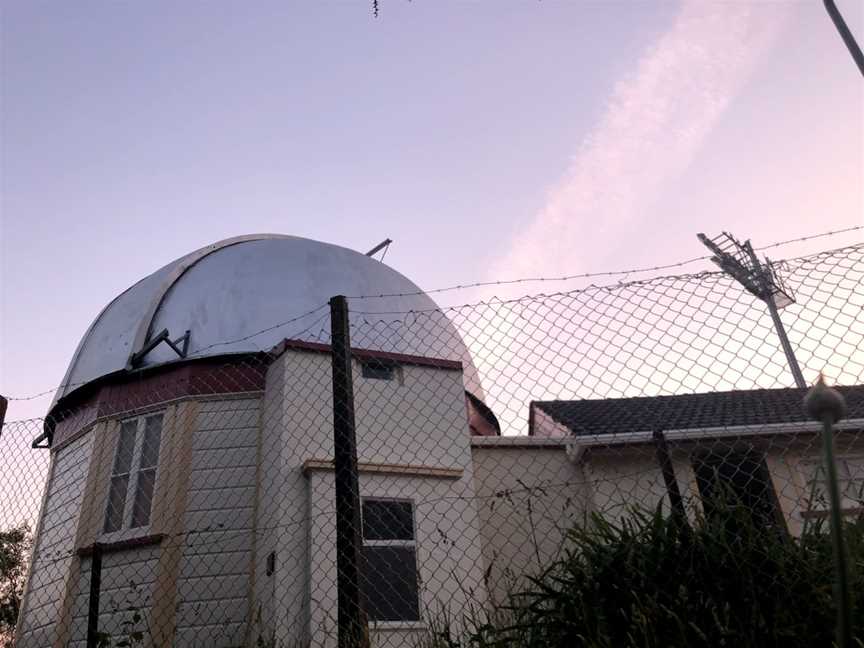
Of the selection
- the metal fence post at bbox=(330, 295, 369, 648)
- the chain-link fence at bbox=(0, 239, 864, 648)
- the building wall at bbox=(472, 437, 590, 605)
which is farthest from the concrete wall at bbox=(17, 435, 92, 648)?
the metal fence post at bbox=(330, 295, 369, 648)

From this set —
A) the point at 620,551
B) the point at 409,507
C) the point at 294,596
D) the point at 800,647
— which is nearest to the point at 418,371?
the point at 409,507

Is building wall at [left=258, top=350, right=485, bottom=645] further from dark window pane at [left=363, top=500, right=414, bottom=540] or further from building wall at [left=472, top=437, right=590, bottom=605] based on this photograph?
building wall at [left=472, top=437, right=590, bottom=605]

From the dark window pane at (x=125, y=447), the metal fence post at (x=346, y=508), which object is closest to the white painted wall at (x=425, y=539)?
the dark window pane at (x=125, y=447)

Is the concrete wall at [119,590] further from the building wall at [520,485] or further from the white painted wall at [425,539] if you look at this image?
the building wall at [520,485]

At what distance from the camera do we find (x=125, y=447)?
9625mm

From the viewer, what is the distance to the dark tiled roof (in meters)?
10.1

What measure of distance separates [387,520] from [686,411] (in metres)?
5.81

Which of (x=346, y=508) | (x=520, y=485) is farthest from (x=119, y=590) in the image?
(x=346, y=508)

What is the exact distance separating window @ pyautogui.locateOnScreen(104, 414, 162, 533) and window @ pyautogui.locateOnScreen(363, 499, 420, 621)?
2975 millimetres

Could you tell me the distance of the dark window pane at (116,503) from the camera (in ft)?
29.8

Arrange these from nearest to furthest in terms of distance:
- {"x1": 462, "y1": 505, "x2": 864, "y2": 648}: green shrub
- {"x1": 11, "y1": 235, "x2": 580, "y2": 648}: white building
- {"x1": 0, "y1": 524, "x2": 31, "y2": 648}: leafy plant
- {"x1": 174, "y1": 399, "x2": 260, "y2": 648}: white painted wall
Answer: {"x1": 462, "y1": 505, "x2": 864, "y2": 648}: green shrub → {"x1": 11, "y1": 235, "x2": 580, "y2": 648}: white building → {"x1": 174, "y1": 399, "x2": 260, "y2": 648}: white painted wall → {"x1": 0, "y1": 524, "x2": 31, "y2": 648}: leafy plant

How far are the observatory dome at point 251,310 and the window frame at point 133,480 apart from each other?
0.80 m

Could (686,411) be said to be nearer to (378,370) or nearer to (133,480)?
(378,370)

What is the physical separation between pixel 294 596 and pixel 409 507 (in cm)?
167
